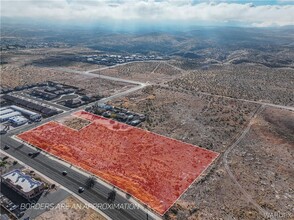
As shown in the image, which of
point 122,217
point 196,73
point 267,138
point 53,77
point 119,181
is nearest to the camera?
point 122,217

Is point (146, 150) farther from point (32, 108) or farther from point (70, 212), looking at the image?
point (32, 108)

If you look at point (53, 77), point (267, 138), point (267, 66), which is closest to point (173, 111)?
point (267, 138)

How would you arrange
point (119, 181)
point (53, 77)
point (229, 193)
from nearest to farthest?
point (229, 193) → point (119, 181) → point (53, 77)

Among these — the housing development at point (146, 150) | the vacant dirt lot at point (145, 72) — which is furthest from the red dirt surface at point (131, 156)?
the vacant dirt lot at point (145, 72)

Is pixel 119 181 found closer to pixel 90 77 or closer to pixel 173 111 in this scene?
pixel 173 111

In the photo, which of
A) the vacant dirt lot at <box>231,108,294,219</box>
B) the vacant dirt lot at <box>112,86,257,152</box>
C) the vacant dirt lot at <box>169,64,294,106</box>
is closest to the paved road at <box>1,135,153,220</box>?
the vacant dirt lot at <box>231,108,294,219</box>

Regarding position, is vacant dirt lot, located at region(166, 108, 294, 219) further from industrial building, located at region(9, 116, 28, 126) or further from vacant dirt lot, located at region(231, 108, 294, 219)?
industrial building, located at region(9, 116, 28, 126)
